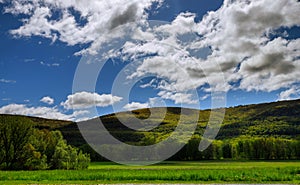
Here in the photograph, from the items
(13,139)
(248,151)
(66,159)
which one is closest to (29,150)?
(13,139)

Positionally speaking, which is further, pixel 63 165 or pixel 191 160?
pixel 191 160

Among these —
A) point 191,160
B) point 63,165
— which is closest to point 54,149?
point 63,165

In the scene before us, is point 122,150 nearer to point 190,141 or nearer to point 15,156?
point 190,141

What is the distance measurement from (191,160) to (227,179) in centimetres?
5703

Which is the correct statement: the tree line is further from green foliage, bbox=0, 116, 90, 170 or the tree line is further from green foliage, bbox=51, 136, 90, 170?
green foliage, bbox=0, 116, 90, 170

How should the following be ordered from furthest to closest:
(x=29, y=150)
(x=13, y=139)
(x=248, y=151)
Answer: (x=248, y=151)
(x=13, y=139)
(x=29, y=150)

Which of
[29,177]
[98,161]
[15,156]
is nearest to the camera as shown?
[29,177]

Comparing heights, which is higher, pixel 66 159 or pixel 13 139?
pixel 13 139

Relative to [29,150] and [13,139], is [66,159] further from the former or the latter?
[13,139]

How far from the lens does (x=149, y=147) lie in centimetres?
9288

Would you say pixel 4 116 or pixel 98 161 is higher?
pixel 4 116

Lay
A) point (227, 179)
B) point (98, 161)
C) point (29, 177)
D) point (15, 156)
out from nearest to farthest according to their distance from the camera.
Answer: point (227, 179), point (29, 177), point (15, 156), point (98, 161)

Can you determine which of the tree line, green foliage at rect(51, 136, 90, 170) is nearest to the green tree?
green foliage at rect(51, 136, 90, 170)

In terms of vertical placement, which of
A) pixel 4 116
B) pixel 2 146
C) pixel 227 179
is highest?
pixel 4 116
